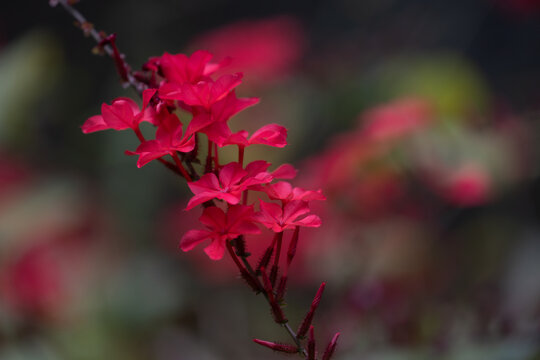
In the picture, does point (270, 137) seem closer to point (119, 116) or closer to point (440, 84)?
point (119, 116)

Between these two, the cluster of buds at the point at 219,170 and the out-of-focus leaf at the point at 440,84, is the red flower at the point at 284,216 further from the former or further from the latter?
the out-of-focus leaf at the point at 440,84

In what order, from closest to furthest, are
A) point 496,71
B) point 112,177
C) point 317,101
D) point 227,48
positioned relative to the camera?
point 227,48 → point 112,177 → point 317,101 → point 496,71

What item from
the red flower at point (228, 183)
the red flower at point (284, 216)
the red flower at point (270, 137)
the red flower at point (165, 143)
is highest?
the red flower at point (165, 143)

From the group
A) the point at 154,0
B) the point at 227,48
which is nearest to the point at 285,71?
the point at 227,48

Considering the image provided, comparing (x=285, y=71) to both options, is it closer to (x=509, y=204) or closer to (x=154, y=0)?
(x=154, y=0)

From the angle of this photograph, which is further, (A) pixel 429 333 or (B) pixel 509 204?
A: (B) pixel 509 204

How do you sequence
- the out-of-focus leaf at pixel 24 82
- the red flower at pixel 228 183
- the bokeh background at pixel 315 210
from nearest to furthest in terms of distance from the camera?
the red flower at pixel 228 183 → the bokeh background at pixel 315 210 → the out-of-focus leaf at pixel 24 82

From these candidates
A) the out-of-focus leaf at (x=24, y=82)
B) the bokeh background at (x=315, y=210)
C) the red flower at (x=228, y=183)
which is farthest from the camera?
the out-of-focus leaf at (x=24, y=82)

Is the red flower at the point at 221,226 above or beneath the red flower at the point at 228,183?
beneath

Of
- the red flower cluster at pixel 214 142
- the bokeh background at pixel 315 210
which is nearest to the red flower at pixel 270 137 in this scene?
the red flower cluster at pixel 214 142
